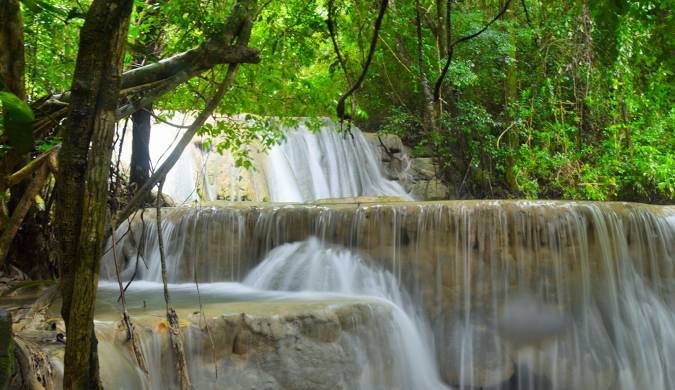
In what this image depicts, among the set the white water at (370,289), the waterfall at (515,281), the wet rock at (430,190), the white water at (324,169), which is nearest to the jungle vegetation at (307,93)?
the wet rock at (430,190)

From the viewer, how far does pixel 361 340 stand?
6.26 metres

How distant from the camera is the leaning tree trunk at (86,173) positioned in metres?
2.09

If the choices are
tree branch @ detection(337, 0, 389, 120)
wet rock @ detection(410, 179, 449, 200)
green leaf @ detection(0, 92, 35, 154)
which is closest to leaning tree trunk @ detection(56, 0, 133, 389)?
green leaf @ detection(0, 92, 35, 154)

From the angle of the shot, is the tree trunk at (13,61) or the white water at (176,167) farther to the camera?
the white water at (176,167)

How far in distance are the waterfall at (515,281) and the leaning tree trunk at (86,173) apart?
204 inches

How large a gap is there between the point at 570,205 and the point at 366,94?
8.15 metres

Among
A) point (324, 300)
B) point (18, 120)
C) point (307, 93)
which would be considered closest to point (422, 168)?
point (307, 93)

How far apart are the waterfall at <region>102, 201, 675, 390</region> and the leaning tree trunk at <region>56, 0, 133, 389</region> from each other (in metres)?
5.18

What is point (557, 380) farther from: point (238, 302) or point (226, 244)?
point (226, 244)

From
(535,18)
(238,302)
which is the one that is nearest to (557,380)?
(238,302)

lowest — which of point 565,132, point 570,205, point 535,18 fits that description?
point 570,205

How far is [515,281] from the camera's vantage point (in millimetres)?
7781

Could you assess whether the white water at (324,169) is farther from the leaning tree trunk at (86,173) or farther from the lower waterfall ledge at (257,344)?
the leaning tree trunk at (86,173)

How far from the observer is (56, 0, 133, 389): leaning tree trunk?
2.09 meters
